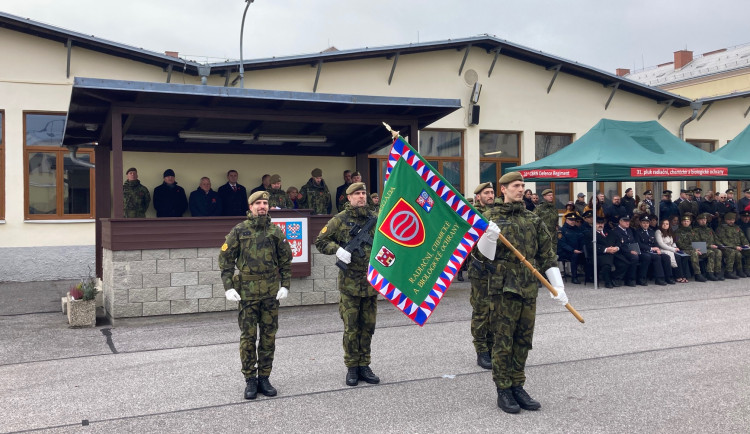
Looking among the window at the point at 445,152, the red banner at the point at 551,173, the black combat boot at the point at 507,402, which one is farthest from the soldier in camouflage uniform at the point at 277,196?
the black combat boot at the point at 507,402

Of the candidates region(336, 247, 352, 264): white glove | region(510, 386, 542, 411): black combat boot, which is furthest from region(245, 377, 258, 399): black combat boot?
region(510, 386, 542, 411): black combat boot

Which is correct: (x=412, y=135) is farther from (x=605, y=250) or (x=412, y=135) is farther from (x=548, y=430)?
(x=548, y=430)

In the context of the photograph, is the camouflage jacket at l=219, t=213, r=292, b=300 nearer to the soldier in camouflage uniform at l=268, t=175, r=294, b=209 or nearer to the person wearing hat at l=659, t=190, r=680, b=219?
the soldier in camouflage uniform at l=268, t=175, r=294, b=209

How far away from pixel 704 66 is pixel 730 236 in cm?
2635

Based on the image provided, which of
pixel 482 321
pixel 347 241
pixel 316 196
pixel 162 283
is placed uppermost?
pixel 316 196

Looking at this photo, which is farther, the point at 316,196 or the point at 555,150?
the point at 555,150

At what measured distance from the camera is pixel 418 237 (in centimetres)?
564

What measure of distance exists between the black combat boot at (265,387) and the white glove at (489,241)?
2.30m

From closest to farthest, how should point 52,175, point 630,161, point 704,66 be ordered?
point 630,161 < point 52,175 < point 704,66

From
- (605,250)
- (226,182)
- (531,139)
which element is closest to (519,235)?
(605,250)

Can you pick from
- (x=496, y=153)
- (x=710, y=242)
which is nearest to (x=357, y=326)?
(x=710, y=242)

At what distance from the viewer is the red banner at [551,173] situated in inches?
545

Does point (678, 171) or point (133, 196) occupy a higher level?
point (678, 171)

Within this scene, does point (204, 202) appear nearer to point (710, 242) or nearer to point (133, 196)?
point (133, 196)
